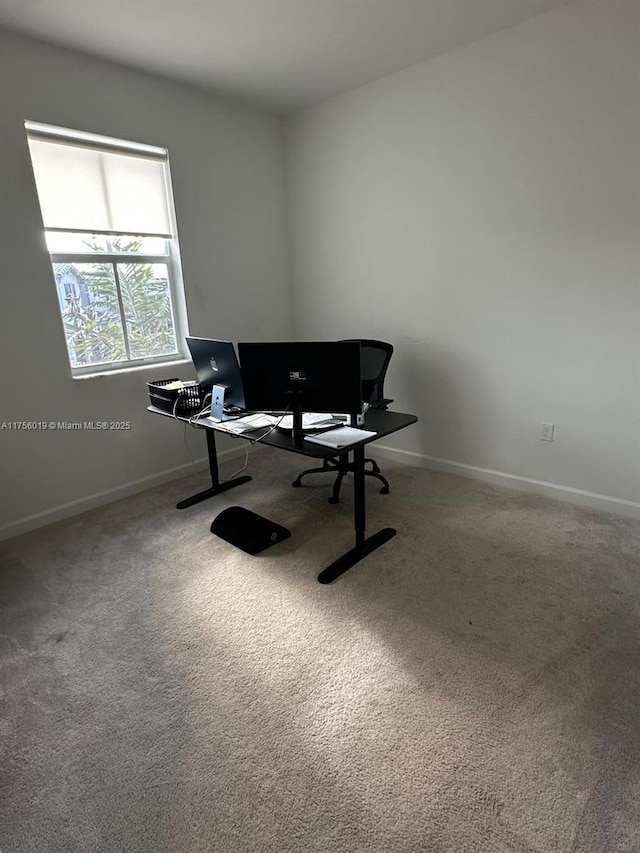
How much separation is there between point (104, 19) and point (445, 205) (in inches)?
85.6

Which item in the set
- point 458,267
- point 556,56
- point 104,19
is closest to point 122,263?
point 104,19

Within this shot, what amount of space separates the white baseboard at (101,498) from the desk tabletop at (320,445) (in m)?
0.90

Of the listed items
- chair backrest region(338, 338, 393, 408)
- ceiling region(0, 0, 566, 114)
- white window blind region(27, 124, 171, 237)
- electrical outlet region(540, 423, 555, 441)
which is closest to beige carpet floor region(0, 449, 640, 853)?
electrical outlet region(540, 423, 555, 441)

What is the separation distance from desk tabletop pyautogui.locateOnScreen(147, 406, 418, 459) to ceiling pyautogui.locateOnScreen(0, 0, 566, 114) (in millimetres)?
2052

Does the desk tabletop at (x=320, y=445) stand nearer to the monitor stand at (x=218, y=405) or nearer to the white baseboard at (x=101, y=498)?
the monitor stand at (x=218, y=405)

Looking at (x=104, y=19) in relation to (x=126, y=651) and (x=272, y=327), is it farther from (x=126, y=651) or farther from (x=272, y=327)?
(x=126, y=651)

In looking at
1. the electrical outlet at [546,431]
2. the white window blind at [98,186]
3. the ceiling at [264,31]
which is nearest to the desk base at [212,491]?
the white window blind at [98,186]

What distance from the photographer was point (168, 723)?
1562mm

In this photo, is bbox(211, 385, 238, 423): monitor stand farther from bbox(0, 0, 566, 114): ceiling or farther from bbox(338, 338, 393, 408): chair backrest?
bbox(0, 0, 566, 114): ceiling

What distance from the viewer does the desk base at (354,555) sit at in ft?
7.50

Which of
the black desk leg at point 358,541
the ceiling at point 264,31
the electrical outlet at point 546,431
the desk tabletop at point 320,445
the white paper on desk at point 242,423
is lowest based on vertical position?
the black desk leg at point 358,541

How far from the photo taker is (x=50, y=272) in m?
2.76

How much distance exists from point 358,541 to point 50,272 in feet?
7.87

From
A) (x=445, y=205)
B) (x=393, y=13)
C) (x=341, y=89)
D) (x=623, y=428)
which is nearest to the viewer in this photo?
(x=393, y=13)
